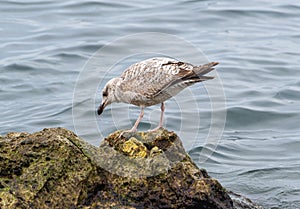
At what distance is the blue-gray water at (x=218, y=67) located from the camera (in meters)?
10.8

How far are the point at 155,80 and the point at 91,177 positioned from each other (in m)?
1.53

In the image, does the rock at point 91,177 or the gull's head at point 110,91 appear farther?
the gull's head at point 110,91

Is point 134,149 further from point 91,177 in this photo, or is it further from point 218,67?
point 218,67

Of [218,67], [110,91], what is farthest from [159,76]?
[218,67]

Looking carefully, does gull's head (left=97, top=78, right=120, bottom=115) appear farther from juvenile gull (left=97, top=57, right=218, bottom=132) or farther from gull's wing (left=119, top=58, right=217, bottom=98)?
gull's wing (left=119, top=58, right=217, bottom=98)

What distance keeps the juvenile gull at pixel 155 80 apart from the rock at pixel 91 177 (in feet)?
3.01

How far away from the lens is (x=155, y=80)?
688cm

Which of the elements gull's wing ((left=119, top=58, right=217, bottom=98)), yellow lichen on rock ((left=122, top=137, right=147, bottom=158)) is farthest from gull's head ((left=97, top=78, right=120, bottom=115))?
yellow lichen on rock ((left=122, top=137, right=147, bottom=158))

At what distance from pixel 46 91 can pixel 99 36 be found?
4610mm

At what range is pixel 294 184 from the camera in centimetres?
928

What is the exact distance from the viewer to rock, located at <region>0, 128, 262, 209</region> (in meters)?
5.56

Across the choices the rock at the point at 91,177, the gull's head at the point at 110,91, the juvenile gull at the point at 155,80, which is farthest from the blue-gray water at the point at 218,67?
Result: the rock at the point at 91,177

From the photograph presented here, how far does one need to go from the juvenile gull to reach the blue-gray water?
2.22 metres

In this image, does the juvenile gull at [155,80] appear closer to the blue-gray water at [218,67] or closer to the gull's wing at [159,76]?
the gull's wing at [159,76]
